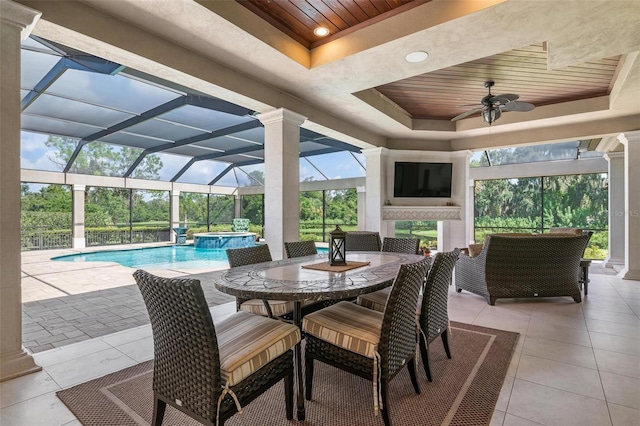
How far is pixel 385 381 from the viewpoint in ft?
5.55

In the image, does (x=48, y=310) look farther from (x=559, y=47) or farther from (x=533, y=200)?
(x=533, y=200)

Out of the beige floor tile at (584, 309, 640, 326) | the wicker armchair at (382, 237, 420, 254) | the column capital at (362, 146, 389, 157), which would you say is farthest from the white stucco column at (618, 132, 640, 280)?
the wicker armchair at (382, 237, 420, 254)

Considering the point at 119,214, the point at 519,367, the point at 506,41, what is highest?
the point at 506,41

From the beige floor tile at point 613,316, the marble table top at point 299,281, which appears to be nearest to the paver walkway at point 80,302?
the marble table top at point 299,281

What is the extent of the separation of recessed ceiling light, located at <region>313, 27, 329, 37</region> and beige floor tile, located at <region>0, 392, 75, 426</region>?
3488 millimetres

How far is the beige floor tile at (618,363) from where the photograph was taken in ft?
7.63

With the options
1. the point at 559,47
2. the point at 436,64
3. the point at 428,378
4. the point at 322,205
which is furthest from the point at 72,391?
the point at 322,205

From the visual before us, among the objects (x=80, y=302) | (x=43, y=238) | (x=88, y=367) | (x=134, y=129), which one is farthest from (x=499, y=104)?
(x=43, y=238)

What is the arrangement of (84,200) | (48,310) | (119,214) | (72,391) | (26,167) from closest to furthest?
(72,391)
(48,310)
(26,167)
(84,200)
(119,214)

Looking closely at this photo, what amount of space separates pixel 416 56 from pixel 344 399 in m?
3.02

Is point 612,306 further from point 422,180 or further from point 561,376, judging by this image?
point 422,180

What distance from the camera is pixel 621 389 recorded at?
2.09 metres

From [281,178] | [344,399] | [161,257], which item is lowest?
[161,257]

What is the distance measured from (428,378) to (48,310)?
4288mm
